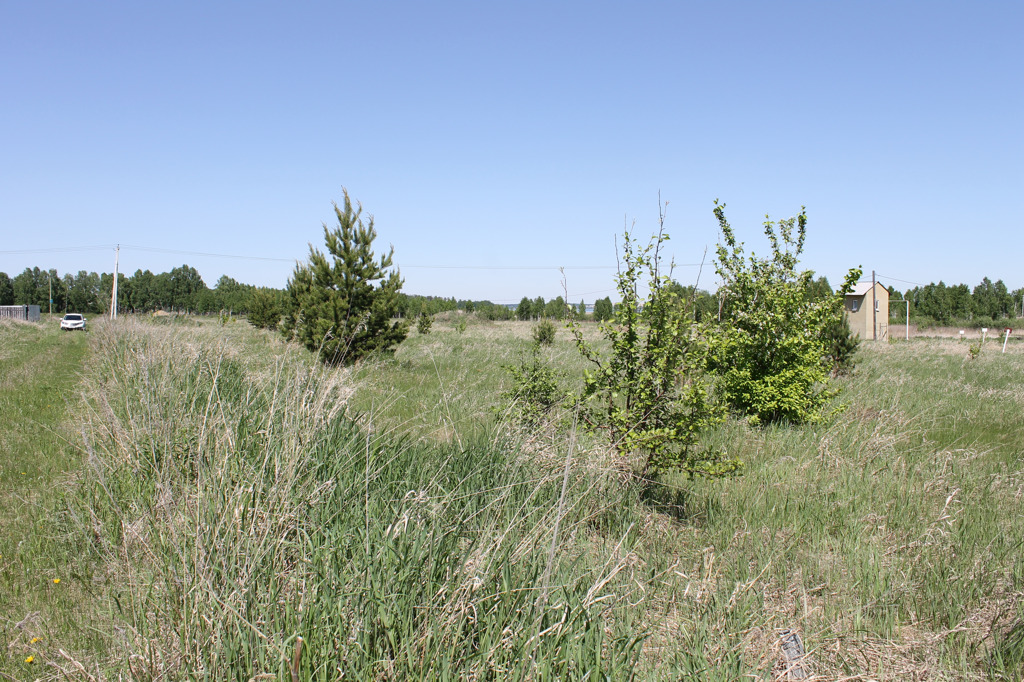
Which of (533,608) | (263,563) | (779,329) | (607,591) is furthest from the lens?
(779,329)

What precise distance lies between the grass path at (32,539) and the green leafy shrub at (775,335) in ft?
23.3

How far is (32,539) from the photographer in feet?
13.4

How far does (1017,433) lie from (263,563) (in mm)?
10059

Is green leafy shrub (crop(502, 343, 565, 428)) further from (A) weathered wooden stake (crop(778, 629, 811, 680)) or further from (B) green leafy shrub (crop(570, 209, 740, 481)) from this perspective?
(A) weathered wooden stake (crop(778, 629, 811, 680))

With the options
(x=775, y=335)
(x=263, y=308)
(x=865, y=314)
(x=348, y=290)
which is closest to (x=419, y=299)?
(x=263, y=308)

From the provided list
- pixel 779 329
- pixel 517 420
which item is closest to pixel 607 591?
pixel 517 420

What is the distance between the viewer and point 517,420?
17.3 ft

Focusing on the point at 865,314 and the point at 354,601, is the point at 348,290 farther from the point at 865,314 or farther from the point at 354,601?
the point at 865,314

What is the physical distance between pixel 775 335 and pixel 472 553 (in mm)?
7047

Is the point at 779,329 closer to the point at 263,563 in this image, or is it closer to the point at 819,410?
the point at 819,410

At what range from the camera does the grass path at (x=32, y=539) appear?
2.91 meters

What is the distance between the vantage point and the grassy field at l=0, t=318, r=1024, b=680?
84.4 inches

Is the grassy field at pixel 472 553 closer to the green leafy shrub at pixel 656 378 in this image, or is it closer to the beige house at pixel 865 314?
the green leafy shrub at pixel 656 378

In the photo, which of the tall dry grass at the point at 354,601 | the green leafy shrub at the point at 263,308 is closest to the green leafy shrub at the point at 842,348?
the tall dry grass at the point at 354,601
